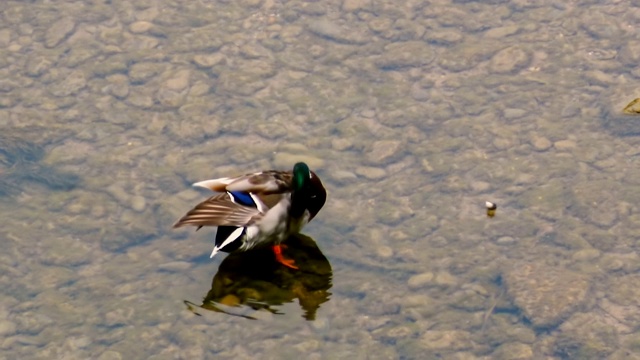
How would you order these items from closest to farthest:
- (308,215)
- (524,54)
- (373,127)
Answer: (308,215), (373,127), (524,54)

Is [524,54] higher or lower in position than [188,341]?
higher

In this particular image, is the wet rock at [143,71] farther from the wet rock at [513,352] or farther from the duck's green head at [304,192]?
the wet rock at [513,352]

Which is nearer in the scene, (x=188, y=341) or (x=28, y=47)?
(x=188, y=341)

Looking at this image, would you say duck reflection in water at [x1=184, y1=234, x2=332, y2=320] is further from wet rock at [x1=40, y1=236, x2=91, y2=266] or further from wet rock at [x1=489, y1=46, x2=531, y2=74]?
wet rock at [x1=489, y1=46, x2=531, y2=74]

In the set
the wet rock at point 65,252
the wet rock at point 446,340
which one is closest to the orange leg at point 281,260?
the wet rock at point 446,340

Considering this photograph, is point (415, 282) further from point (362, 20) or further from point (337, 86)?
point (362, 20)

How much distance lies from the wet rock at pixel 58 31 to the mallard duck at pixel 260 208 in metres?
2.78

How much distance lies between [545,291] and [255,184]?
176 cm

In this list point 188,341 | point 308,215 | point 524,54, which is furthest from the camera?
point 524,54

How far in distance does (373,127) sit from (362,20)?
141 cm

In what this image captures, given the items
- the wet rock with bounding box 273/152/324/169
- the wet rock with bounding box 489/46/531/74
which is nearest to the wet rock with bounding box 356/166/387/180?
the wet rock with bounding box 273/152/324/169

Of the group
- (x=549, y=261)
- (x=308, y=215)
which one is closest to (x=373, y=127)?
(x=308, y=215)

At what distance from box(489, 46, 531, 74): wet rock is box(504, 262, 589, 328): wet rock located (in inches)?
83.3

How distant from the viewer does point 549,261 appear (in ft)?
21.9
